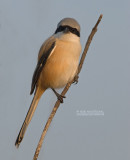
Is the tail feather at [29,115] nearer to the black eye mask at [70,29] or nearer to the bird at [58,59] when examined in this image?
the bird at [58,59]

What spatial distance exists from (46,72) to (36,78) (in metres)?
0.05

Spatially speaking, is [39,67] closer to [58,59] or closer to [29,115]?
[58,59]

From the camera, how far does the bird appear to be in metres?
1.06

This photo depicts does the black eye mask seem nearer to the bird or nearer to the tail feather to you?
the bird

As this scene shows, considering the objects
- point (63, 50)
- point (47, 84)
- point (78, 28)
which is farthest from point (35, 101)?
point (78, 28)

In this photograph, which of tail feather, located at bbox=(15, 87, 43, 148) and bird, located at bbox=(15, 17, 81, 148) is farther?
bird, located at bbox=(15, 17, 81, 148)

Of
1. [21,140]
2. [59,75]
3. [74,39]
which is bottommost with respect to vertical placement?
[21,140]

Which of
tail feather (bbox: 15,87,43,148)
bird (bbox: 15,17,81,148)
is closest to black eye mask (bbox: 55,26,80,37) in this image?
bird (bbox: 15,17,81,148)

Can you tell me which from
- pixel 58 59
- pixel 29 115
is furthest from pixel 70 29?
pixel 29 115

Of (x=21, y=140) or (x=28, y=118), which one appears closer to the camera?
(x=21, y=140)

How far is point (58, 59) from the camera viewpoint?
1077mm

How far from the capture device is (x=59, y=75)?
1.09 metres

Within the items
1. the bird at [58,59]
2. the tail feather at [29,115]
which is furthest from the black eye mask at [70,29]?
the tail feather at [29,115]

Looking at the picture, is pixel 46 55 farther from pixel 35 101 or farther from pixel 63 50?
pixel 35 101
